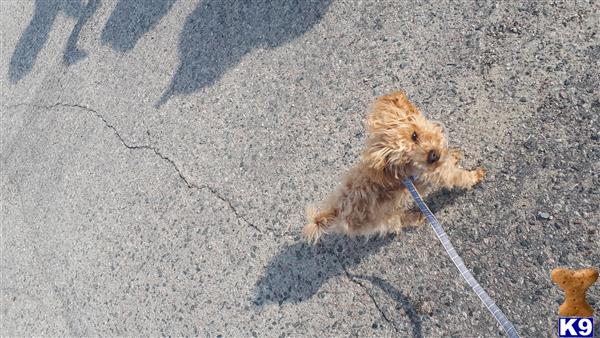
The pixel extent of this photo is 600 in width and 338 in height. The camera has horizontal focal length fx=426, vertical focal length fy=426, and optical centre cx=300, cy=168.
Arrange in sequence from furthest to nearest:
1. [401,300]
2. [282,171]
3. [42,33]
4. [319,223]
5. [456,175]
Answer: [42,33], [282,171], [401,300], [456,175], [319,223]

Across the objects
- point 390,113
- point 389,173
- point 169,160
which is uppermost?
point 390,113

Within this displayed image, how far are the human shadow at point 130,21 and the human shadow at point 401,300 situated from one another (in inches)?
134

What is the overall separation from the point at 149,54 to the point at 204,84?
0.90 m

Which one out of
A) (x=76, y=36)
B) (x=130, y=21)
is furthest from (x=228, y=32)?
(x=76, y=36)

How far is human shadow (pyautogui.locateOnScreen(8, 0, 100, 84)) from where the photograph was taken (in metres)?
5.10

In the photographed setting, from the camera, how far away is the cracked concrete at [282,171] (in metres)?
2.54

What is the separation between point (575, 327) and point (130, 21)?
4776 millimetres

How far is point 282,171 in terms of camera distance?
129 inches

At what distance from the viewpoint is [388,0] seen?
329cm

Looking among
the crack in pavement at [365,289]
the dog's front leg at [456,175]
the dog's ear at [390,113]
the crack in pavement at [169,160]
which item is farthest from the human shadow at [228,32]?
the crack in pavement at [365,289]

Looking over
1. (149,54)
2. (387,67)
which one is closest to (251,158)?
(387,67)

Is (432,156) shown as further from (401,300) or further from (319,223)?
(401,300)

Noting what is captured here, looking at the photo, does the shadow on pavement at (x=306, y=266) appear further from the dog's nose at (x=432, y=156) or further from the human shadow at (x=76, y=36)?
the human shadow at (x=76, y=36)

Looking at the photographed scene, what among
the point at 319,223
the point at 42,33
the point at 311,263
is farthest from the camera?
the point at 42,33
